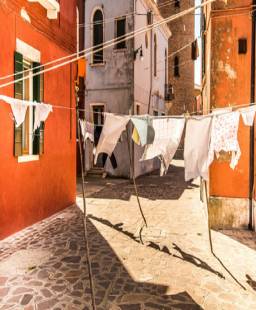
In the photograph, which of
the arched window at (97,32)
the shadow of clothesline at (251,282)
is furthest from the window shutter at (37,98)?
the arched window at (97,32)

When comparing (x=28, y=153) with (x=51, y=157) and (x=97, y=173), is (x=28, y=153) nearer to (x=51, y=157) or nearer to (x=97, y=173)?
(x=51, y=157)

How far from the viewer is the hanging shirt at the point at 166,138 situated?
279 inches

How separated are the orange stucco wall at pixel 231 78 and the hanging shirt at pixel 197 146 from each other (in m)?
1.94

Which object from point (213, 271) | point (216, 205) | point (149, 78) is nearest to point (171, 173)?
point (149, 78)

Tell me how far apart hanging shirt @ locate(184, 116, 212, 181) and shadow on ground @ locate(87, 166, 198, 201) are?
5780 millimetres

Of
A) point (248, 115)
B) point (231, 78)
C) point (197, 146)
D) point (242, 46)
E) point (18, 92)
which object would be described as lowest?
point (197, 146)

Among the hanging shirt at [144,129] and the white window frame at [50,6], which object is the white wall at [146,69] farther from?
the hanging shirt at [144,129]

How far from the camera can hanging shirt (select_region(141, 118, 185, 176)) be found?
7.08 metres

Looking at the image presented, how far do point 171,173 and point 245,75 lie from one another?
12259 millimetres

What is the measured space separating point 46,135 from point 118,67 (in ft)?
31.3

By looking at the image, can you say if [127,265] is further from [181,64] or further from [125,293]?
[181,64]

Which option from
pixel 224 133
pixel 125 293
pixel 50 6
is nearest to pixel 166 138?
pixel 224 133

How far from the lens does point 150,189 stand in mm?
14281

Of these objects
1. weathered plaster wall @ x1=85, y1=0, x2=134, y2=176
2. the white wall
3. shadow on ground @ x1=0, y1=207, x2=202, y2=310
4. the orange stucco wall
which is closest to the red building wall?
shadow on ground @ x1=0, y1=207, x2=202, y2=310
